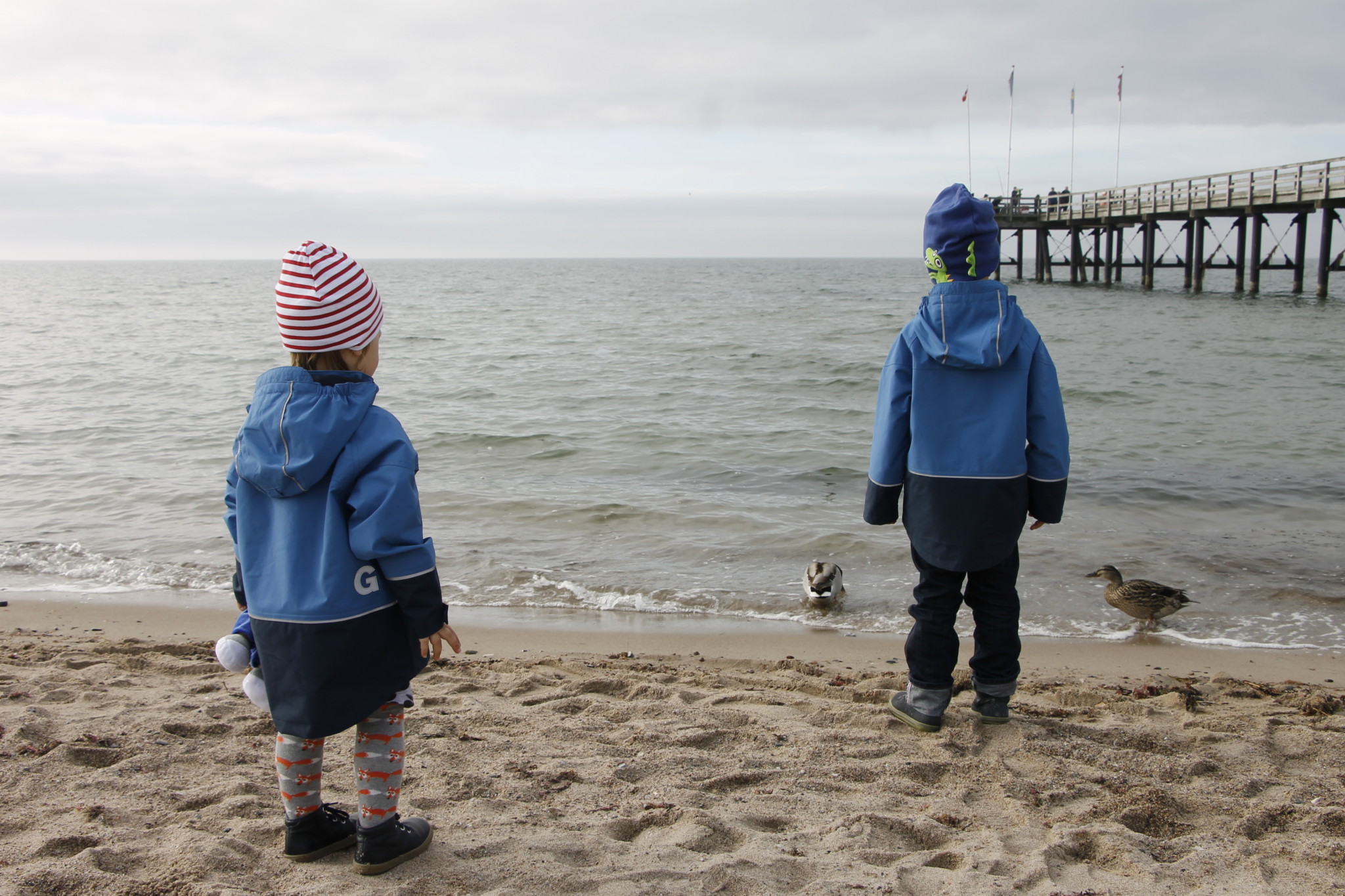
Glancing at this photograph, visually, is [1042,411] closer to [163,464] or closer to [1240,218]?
[163,464]

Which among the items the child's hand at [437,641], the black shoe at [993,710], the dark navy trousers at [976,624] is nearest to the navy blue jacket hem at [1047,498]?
the dark navy trousers at [976,624]

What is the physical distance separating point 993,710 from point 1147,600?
Answer: 247cm

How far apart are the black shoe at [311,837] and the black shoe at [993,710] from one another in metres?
2.45

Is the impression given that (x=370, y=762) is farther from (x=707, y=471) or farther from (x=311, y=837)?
(x=707, y=471)

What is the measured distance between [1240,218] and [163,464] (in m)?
34.7

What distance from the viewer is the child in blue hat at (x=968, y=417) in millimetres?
3229

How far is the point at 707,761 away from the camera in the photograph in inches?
131

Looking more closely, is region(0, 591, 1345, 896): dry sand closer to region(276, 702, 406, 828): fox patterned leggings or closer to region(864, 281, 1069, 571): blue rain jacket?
region(276, 702, 406, 828): fox patterned leggings

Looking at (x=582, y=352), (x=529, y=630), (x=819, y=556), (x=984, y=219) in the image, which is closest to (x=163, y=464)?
(x=529, y=630)

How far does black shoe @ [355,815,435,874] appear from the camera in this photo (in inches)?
95.9

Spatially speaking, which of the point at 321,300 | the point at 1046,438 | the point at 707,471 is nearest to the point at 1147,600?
the point at 1046,438

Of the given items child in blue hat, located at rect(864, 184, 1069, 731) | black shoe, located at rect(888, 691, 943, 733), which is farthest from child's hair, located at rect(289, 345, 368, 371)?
black shoe, located at rect(888, 691, 943, 733)

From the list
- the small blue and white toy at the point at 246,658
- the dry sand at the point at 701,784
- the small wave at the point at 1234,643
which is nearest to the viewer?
the small blue and white toy at the point at 246,658

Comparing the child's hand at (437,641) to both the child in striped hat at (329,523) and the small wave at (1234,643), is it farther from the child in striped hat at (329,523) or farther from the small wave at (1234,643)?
the small wave at (1234,643)
